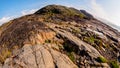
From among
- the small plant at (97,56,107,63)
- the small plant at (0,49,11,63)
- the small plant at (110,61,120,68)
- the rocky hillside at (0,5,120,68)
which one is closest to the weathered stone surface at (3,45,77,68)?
the rocky hillside at (0,5,120,68)

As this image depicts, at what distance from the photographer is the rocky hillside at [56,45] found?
3588 cm

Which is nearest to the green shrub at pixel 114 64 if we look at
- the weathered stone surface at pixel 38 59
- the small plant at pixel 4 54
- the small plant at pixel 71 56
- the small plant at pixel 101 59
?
the small plant at pixel 101 59

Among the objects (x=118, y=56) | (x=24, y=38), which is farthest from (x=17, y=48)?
(x=118, y=56)

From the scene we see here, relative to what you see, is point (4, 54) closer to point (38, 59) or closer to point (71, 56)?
point (38, 59)

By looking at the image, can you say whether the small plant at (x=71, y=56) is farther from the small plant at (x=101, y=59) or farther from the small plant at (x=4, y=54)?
the small plant at (x=4, y=54)

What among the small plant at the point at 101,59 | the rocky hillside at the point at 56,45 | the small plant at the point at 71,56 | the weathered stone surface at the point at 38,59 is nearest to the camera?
the weathered stone surface at the point at 38,59

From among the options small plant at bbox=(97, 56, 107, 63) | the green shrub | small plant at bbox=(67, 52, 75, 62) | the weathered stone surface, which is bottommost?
the green shrub

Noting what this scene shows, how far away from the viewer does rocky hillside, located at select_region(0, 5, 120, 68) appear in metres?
35.9

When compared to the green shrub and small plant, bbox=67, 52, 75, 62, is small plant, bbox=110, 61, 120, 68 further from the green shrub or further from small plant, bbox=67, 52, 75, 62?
small plant, bbox=67, 52, 75, 62

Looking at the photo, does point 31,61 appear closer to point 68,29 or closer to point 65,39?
point 65,39

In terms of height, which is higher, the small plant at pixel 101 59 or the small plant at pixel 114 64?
the small plant at pixel 101 59

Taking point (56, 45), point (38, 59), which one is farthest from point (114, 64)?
point (38, 59)

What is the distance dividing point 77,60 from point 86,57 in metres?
1.54

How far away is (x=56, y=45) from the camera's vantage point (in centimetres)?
3978
